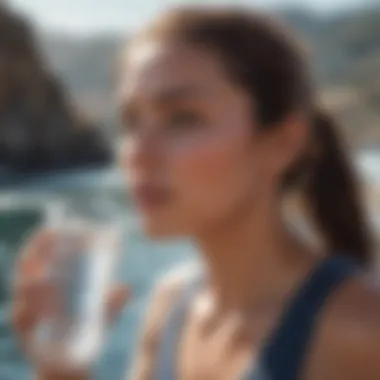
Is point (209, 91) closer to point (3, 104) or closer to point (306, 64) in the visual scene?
point (306, 64)

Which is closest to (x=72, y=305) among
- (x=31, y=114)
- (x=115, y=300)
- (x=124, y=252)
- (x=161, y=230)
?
(x=115, y=300)

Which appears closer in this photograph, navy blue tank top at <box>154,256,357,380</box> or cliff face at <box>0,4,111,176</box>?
navy blue tank top at <box>154,256,357,380</box>

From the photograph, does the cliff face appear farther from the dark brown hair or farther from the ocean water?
the dark brown hair

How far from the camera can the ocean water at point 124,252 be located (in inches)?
49.4

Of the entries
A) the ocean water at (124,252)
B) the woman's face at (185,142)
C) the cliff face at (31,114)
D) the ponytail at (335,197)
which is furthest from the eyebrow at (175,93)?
the cliff face at (31,114)

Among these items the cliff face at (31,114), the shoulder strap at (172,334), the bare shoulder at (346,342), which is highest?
the cliff face at (31,114)

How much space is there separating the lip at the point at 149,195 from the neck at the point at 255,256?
55 mm

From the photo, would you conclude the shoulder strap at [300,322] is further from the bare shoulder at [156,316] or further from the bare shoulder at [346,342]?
the bare shoulder at [156,316]

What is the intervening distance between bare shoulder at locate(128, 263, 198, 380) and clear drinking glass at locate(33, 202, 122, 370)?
36mm

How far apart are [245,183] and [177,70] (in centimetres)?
9

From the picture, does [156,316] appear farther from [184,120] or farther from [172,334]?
[184,120]

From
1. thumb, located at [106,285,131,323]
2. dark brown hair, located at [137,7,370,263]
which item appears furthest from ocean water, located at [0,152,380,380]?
dark brown hair, located at [137,7,370,263]

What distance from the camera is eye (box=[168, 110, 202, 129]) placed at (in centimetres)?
69

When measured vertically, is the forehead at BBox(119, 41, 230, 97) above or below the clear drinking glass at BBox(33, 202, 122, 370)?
above
